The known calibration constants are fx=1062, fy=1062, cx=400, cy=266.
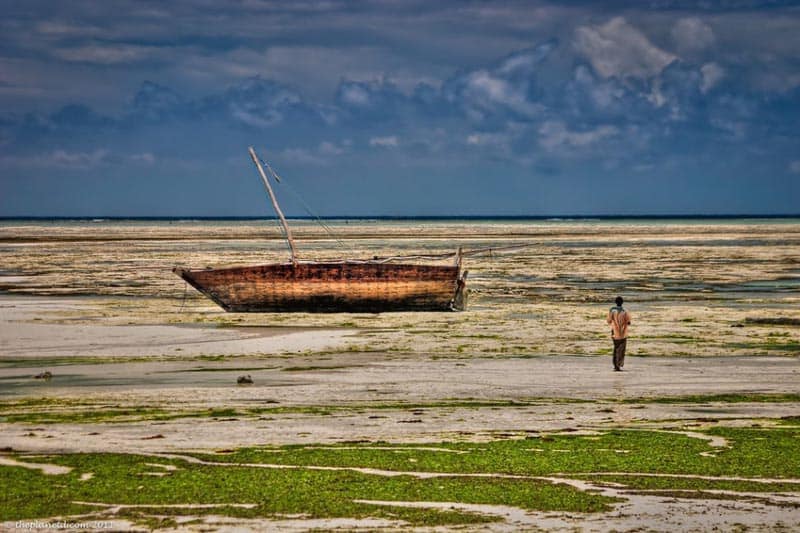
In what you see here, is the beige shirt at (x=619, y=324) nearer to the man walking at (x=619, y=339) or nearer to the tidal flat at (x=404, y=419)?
the man walking at (x=619, y=339)

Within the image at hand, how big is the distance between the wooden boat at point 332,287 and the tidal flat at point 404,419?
631mm

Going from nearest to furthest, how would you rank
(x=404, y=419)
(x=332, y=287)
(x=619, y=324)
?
(x=404, y=419) → (x=619, y=324) → (x=332, y=287)

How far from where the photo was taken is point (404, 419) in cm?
1409

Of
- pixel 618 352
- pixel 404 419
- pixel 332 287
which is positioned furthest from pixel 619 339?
pixel 332 287

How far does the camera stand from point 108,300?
3547cm

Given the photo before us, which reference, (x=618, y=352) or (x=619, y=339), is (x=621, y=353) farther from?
(x=619, y=339)

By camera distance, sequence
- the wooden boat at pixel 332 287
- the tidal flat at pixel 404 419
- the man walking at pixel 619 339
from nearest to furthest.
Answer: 1. the tidal flat at pixel 404 419
2. the man walking at pixel 619 339
3. the wooden boat at pixel 332 287

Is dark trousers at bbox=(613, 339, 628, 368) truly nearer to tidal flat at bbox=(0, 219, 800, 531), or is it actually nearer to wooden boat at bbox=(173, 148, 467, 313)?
tidal flat at bbox=(0, 219, 800, 531)

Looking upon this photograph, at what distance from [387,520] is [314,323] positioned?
19.7 metres

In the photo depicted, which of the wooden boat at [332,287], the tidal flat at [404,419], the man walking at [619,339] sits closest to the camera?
the tidal flat at [404,419]

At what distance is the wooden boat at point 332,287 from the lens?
1236 inches

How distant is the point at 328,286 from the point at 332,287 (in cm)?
13

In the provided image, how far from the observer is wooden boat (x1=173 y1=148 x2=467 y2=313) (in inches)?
1236

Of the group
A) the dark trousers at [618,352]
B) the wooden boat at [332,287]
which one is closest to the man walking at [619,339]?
the dark trousers at [618,352]
